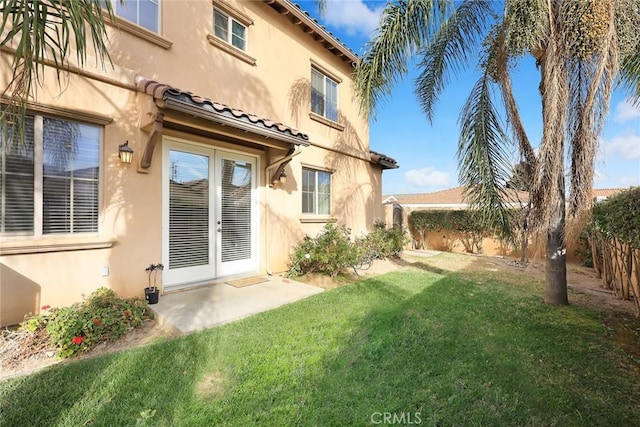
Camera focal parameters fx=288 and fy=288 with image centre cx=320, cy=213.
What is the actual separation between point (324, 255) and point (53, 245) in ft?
17.2

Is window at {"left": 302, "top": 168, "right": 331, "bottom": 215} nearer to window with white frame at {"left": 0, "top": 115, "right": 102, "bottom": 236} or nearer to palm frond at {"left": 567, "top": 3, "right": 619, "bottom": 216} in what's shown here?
window with white frame at {"left": 0, "top": 115, "right": 102, "bottom": 236}

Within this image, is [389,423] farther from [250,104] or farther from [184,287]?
[250,104]

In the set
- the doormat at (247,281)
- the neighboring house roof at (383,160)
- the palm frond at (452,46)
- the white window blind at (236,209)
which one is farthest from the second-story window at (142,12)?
the neighboring house roof at (383,160)

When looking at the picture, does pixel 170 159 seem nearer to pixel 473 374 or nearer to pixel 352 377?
pixel 352 377

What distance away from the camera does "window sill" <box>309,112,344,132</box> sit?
9.32 metres

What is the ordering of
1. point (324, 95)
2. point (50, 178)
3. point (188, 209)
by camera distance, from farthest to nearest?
point (324, 95) → point (188, 209) → point (50, 178)

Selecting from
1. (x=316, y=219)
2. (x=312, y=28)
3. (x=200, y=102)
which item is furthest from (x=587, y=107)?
(x=312, y=28)

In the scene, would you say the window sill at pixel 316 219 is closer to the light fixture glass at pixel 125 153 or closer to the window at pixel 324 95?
the window at pixel 324 95

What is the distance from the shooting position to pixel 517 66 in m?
5.68

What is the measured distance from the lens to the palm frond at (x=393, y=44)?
6.09 meters

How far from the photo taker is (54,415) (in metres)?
2.59

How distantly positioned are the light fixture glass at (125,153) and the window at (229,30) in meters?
3.69

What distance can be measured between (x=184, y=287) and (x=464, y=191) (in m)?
6.37

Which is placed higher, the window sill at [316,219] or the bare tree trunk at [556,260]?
the window sill at [316,219]
